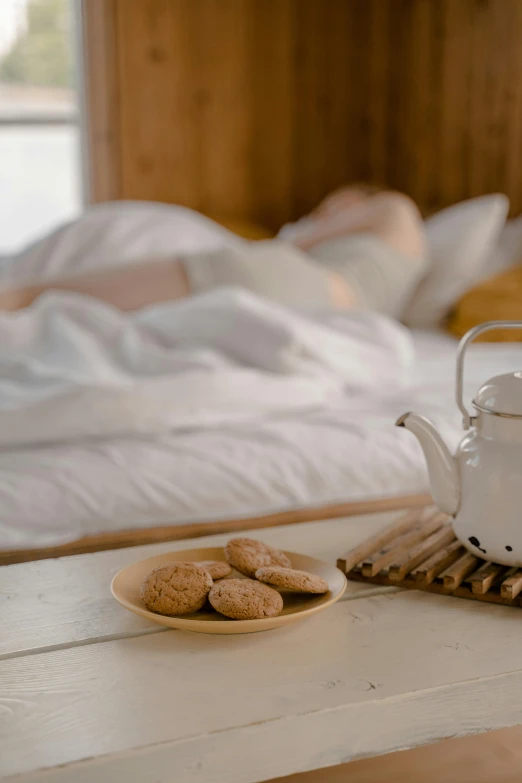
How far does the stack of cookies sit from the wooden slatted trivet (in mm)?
92

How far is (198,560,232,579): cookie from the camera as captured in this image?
0.88 m

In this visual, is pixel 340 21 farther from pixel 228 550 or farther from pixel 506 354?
pixel 228 550

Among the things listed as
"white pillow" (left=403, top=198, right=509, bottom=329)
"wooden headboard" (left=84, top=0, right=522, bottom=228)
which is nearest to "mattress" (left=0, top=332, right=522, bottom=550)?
"white pillow" (left=403, top=198, right=509, bottom=329)

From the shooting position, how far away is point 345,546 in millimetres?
1026

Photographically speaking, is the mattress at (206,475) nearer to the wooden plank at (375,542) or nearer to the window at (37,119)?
the wooden plank at (375,542)

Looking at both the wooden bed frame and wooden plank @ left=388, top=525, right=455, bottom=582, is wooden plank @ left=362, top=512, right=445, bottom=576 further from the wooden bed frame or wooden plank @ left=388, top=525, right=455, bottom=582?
the wooden bed frame

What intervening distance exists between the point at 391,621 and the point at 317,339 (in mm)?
909

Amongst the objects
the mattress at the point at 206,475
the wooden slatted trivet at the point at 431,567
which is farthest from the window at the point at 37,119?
the wooden slatted trivet at the point at 431,567

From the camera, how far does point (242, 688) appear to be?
74 cm

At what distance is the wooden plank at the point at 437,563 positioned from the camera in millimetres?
905

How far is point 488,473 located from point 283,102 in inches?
124

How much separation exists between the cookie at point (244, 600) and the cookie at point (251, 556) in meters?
0.05

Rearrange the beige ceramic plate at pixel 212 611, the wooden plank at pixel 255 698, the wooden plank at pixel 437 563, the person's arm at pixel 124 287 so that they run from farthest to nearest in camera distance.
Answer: the person's arm at pixel 124 287 → the wooden plank at pixel 437 563 → the beige ceramic plate at pixel 212 611 → the wooden plank at pixel 255 698

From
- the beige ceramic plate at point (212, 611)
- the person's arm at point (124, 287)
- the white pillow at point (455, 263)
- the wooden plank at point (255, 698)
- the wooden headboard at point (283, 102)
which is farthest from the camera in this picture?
the wooden headboard at point (283, 102)
